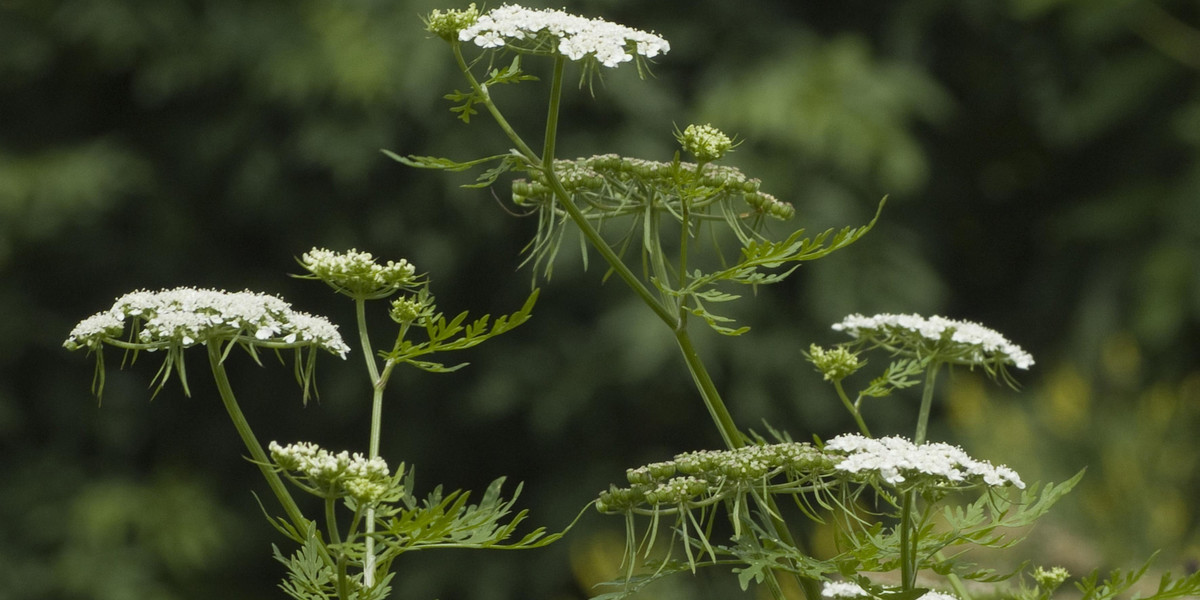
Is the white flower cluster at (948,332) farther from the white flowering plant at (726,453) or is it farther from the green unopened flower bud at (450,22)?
the green unopened flower bud at (450,22)

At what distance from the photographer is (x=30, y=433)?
5.51 m

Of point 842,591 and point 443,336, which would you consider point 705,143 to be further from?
point 842,591

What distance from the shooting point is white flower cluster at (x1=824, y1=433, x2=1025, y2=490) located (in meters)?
0.80

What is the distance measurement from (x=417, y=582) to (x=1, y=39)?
3.10 meters

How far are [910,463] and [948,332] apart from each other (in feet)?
1.22

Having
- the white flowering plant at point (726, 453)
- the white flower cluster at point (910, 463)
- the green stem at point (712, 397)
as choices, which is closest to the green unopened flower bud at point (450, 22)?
the white flowering plant at point (726, 453)

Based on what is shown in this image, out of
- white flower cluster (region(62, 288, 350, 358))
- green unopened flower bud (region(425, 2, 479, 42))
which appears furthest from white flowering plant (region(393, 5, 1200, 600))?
white flower cluster (region(62, 288, 350, 358))

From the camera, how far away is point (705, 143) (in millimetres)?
907

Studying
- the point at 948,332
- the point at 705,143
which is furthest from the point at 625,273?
the point at 948,332

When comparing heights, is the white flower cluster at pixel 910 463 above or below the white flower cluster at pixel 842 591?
above

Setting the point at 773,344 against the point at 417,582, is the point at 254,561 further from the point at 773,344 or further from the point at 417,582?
the point at 773,344

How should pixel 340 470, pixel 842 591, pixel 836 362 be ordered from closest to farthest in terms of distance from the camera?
pixel 340 470, pixel 842 591, pixel 836 362

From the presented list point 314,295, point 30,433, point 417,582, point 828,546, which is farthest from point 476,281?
point 828,546

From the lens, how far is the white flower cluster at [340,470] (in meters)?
0.78
